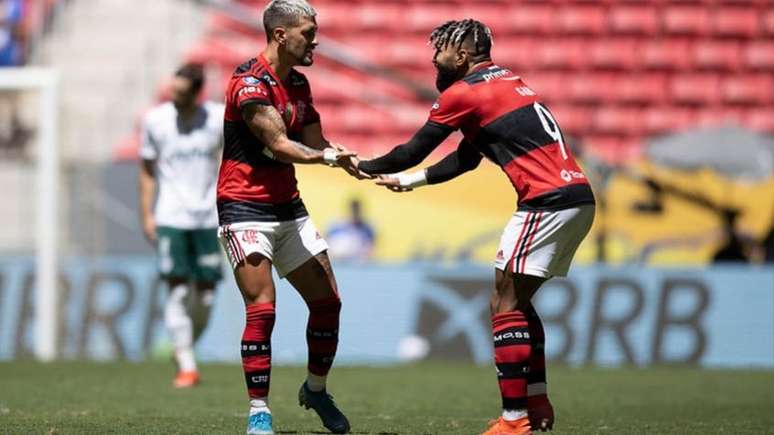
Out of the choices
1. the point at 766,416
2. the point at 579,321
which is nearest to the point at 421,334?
the point at 579,321

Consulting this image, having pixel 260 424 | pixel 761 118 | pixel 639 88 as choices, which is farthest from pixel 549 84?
pixel 260 424

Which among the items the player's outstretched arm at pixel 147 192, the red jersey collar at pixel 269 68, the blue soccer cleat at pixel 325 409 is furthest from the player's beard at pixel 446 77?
the player's outstretched arm at pixel 147 192

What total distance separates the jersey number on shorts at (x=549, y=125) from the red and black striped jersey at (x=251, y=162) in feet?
3.94

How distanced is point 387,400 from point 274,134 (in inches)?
121

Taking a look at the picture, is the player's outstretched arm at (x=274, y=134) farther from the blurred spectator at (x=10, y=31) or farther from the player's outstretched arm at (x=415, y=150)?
the blurred spectator at (x=10, y=31)

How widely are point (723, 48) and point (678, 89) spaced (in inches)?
35.5

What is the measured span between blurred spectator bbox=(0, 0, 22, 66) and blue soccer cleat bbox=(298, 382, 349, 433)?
36.7 feet

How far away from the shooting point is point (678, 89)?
18672 mm

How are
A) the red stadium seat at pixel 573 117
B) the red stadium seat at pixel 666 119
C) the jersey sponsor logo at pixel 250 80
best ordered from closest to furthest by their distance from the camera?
the jersey sponsor logo at pixel 250 80 → the red stadium seat at pixel 573 117 → the red stadium seat at pixel 666 119

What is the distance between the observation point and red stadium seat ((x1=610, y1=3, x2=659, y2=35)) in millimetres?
18938

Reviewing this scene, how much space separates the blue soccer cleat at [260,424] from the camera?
6.69 meters

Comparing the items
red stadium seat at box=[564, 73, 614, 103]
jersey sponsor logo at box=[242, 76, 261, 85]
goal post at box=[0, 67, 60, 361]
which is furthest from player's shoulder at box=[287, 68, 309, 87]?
red stadium seat at box=[564, 73, 614, 103]

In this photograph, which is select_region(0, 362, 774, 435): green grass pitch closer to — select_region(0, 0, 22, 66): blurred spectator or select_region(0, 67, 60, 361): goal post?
select_region(0, 67, 60, 361): goal post

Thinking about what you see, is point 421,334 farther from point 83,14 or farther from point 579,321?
point 83,14
